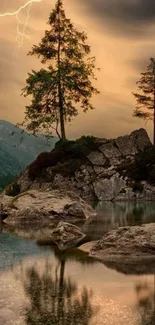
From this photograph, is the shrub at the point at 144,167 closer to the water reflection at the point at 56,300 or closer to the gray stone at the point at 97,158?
the gray stone at the point at 97,158

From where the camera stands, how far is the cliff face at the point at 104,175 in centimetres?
4319

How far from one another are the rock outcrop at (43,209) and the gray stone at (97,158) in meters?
21.2

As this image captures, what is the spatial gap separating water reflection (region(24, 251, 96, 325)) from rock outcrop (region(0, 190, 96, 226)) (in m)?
12.3

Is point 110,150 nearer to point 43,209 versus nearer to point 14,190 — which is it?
point 14,190

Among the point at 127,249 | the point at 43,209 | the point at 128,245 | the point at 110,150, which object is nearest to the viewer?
the point at 127,249

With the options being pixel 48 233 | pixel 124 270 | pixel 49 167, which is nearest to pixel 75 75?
pixel 49 167

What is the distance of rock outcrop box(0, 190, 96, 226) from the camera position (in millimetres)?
23500

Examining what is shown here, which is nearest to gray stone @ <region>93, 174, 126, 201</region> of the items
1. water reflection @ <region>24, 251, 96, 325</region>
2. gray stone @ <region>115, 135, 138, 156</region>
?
gray stone @ <region>115, 135, 138, 156</region>

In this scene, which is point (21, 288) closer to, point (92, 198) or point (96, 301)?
point (96, 301)

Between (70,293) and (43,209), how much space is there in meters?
15.2

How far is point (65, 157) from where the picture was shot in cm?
4838

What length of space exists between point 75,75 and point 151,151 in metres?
13.2

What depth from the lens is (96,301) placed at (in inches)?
323

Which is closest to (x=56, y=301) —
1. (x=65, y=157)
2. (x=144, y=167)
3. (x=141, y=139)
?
(x=144, y=167)
